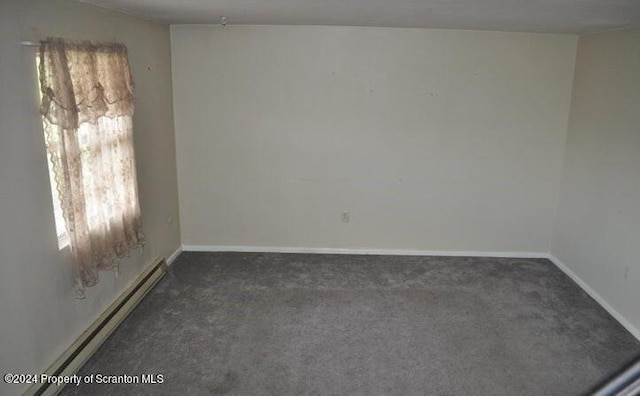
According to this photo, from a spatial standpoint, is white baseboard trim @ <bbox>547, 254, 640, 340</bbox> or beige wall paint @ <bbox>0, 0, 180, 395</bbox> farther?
white baseboard trim @ <bbox>547, 254, 640, 340</bbox>

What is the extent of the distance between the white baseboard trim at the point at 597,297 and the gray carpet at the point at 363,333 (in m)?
0.06

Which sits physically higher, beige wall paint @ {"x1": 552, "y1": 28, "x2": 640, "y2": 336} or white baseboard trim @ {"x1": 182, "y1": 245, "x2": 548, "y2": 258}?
beige wall paint @ {"x1": 552, "y1": 28, "x2": 640, "y2": 336}

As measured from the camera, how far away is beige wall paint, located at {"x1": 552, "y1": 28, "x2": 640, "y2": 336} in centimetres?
357

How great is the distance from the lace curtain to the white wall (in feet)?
4.29

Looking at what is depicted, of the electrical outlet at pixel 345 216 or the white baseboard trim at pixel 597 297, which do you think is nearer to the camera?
the white baseboard trim at pixel 597 297

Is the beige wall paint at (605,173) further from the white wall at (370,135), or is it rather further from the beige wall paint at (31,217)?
the beige wall paint at (31,217)

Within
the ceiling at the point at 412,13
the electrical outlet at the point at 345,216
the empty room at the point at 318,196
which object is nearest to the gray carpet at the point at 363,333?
the empty room at the point at 318,196

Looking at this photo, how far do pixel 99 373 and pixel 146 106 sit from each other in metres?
2.19

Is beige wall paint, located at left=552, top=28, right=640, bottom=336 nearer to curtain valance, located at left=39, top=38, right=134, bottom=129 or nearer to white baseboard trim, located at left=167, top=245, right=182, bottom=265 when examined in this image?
curtain valance, located at left=39, top=38, right=134, bottom=129

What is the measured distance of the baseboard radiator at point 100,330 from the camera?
2682mm

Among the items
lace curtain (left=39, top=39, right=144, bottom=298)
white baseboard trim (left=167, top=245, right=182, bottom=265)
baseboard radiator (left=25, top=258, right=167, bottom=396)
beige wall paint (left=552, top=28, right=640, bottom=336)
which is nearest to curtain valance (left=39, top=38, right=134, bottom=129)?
lace curtain (left=39, top=39, right=144, bottom=298)

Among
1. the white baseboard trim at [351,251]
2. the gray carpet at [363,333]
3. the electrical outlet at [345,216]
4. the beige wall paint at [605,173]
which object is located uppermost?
the beige wall paint at [605,173]

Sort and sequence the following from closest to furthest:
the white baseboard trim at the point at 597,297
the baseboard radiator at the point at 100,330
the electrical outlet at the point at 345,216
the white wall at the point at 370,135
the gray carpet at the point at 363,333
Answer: the baseboard radiator at the point at 100,330 < the gray carpet at the point at 363,333 < the white baseboard trim at the point at 597,297 < the white wall at the point at 370,135 < the electrical outlet at the point at 345,216

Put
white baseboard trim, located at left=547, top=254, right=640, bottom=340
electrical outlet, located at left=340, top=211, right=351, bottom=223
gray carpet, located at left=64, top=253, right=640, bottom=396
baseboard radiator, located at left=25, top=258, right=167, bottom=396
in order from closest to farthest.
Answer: baseboard radiator, located at left=25, top=258, right=167, bottom=396
gray carpet, located at left=64, top=253, right=640, bottom=396
white baseboard trim, located at left=547, top=254, right=640, bottom=340
electrical outlet, located at left=340, top=211, right=351, bottom=223
